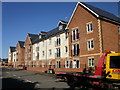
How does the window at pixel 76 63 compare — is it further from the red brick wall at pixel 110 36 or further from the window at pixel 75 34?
the red brick wall at pixel 110 36

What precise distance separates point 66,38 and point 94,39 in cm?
856

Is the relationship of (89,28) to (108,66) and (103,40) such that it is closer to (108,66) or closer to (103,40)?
(103,40)

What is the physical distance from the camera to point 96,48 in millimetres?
22391

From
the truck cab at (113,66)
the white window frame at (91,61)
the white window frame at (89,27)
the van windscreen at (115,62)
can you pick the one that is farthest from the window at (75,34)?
the van windscreen at (115,62)

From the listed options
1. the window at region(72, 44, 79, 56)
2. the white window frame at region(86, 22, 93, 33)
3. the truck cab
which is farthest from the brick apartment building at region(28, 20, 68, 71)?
the truck cab

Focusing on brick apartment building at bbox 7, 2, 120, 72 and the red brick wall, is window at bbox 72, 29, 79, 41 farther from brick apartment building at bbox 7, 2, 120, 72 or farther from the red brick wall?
the red brick wall

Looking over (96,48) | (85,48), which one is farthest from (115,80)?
(85,48)

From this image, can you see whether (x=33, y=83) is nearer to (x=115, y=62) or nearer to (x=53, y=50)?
(x=115, y=62)

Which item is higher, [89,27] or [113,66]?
[89,27]

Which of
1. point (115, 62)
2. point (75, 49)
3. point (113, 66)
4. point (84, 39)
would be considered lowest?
point (113, 66)

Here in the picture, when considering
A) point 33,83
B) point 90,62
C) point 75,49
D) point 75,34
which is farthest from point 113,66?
point 75,34

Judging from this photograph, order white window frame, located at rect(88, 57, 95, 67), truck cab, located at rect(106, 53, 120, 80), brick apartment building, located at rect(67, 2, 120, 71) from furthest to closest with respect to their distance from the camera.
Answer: white window frame, located at rect(88, 57, 95, 67)
brick apartment building, located at rect(67, 2, 120, 71)
truck cab, located at rect(106, 53, 120, 80)

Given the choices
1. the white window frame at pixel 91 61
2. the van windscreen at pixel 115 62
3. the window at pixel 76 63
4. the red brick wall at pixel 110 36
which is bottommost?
the window at pixel 76 63

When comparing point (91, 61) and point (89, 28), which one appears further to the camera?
point (89, 28)
